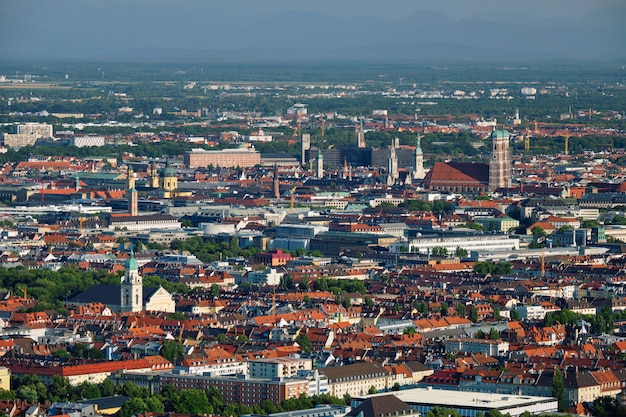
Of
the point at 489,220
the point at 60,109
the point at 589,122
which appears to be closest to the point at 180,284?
the point at 489,220

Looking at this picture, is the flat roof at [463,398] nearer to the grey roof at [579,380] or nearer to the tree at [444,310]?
the grey roof at [579,380]

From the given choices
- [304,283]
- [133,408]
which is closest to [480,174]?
[304,283]

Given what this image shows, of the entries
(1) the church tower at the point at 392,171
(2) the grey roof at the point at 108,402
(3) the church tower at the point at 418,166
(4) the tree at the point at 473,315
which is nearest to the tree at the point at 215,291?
(4) the tree at the point at 473,315

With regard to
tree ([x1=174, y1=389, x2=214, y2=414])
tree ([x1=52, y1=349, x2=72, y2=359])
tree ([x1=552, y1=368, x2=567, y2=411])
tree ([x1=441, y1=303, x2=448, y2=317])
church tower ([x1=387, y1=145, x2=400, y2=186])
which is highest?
tree ([x1=174, y1=389, x2=214, y2=414])

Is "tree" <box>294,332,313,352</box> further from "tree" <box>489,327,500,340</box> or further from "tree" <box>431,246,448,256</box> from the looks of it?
"tree" <box>431,246,448,256</box>

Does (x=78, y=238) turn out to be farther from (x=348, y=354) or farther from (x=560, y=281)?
(x=348, y=354)

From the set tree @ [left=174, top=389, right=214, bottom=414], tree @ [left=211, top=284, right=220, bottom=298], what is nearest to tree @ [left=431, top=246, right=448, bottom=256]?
tree @ [left=211, top=284, right=220, bottom=298]
